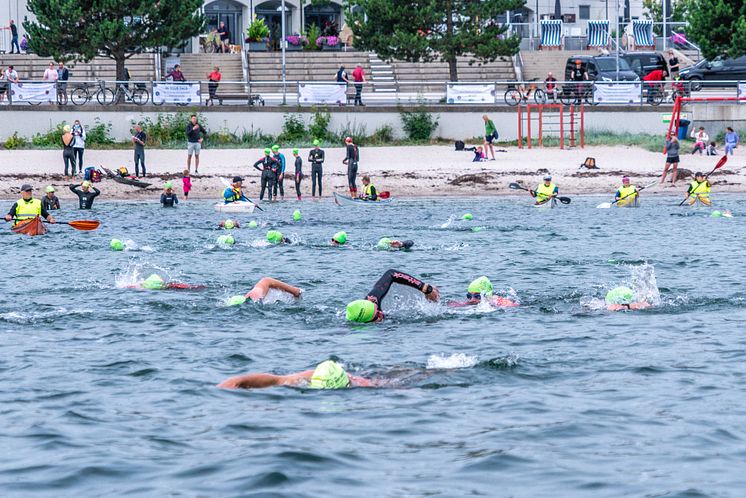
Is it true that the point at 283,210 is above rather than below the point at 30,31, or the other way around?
below

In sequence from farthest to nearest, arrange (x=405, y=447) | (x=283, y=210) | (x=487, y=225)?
(x=283, y=210), (x=487, y=225), (x=405, y=447)

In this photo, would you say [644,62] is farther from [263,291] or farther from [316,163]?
[263,291]

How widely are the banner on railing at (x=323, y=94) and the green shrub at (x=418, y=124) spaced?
2073 millimetres

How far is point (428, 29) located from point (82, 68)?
13.3 metres

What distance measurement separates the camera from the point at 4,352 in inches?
567

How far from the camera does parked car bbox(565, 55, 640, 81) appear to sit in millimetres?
44781

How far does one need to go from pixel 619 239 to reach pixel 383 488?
57.3ft

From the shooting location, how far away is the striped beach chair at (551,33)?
53.8 metres

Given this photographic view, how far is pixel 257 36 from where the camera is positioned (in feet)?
175

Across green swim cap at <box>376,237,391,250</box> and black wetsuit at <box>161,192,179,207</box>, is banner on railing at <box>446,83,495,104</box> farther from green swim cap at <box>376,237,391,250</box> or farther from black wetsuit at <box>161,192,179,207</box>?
green swim cap at <box>376,237,391,250</box>

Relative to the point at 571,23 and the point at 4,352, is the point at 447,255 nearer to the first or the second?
the point at 4,352

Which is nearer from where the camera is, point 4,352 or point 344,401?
point 344,401

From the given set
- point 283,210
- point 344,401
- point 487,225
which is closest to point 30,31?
point 283,210

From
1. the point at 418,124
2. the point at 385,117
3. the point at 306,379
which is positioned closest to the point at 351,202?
the point at 418,124
